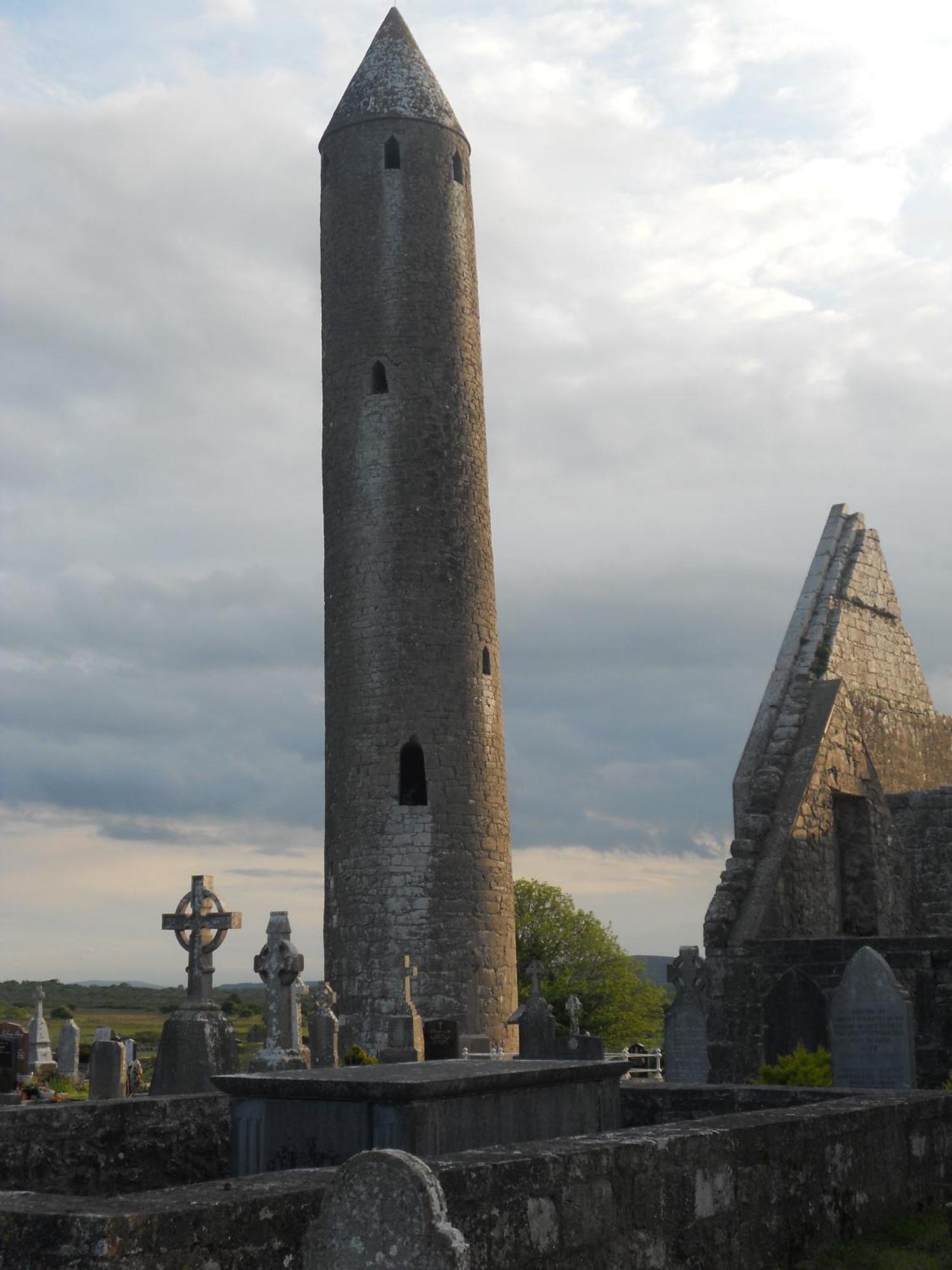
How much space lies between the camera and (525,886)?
4856 cm

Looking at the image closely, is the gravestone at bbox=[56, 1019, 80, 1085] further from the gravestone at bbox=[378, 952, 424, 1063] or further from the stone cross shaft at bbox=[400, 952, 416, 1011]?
the gravestone at bbox=[378, 952, 424, 1063]

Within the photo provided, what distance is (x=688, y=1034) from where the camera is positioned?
16.6 m

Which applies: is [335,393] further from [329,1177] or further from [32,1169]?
[329,1177]

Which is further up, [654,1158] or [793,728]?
[793,728]

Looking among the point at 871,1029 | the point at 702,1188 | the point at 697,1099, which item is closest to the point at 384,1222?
the point at 702,1188

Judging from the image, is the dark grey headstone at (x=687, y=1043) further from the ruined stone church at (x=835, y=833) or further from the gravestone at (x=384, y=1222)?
the gravestone at (x=384, y=1222)

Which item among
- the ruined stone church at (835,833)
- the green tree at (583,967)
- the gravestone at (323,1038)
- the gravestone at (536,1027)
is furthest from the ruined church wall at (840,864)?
the green tree at (583,967)

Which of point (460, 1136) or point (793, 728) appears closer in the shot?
point (460, 1136)

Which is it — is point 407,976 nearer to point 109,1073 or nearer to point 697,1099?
point 109,1073

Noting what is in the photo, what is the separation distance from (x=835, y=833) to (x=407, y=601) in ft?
31.1

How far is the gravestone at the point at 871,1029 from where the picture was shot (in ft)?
40.4

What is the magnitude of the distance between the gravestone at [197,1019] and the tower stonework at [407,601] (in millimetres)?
10261

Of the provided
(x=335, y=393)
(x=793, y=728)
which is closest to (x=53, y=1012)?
(x=335, y=393)

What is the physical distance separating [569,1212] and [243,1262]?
124 centimetres
